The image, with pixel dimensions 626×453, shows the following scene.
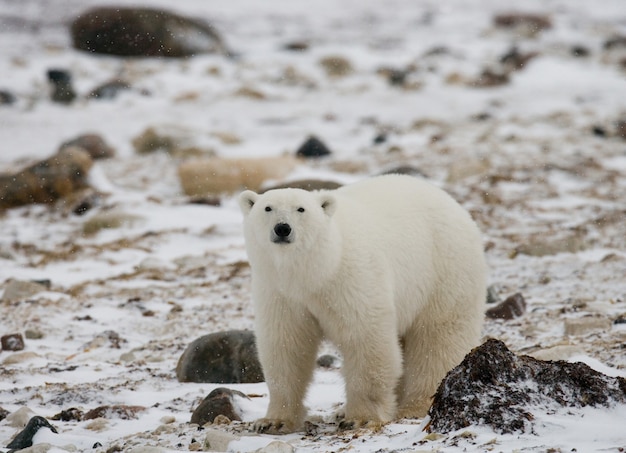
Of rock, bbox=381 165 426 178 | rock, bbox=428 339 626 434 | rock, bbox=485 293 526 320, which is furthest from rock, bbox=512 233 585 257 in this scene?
rock, bbox=428 339 626 434

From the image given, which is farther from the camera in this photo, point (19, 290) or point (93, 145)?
point (93, 145)

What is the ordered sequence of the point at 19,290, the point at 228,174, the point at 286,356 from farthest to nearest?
the point at 228,174 → the point at 19,290 → the point at 286,356

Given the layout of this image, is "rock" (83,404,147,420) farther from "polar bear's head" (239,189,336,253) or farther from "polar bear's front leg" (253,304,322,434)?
"polar bear's head" (239,189,336,253)

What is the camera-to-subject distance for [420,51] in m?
21.4

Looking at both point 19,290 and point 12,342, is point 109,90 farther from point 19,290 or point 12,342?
point 12,342

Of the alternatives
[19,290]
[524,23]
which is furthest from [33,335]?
Result: [524,23]

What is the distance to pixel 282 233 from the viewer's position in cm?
355

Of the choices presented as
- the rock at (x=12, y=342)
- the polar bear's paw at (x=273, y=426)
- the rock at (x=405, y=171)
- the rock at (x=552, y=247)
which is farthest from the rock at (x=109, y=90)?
the polar bear's paw at (x=273, y=426)

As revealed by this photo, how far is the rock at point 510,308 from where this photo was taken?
17.6ft

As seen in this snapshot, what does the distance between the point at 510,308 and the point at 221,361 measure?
1949mm

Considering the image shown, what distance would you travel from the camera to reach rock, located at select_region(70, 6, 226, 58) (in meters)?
19.4

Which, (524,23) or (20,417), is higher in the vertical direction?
(524,23)

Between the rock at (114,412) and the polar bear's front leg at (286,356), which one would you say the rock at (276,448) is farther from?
the rock at (114,412)

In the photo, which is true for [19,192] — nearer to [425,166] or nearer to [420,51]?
[425,166]
